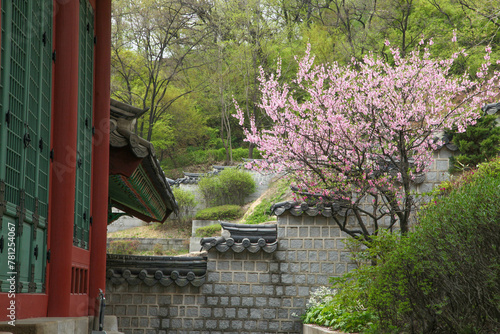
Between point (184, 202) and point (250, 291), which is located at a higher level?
point (184, 202)

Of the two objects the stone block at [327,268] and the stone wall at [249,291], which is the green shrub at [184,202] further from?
the stone block at [327,268]

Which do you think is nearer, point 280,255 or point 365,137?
point 365,137

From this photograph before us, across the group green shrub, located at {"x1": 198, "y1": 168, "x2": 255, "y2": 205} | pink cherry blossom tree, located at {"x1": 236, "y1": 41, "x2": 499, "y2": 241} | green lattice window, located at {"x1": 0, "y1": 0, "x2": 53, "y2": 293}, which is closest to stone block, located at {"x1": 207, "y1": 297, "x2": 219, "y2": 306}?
pink cherry blossom tree, located at {"x1": 236, "y1": 41, "x2": 499, "y2": 241}

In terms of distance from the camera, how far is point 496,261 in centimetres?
545

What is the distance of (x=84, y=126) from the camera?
234 inches

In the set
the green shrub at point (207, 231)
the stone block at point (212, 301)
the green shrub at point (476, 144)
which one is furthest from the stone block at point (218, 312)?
the green shrub at point (207, 231)

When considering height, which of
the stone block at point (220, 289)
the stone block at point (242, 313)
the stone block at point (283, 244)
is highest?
the stone block at point (283, 244)

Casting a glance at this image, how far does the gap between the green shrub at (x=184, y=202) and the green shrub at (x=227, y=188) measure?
0.74 meters

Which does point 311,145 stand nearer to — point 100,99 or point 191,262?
point 191,262

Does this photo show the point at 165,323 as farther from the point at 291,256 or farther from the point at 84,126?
the point at 84,126

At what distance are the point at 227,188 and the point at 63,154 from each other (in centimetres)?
2131

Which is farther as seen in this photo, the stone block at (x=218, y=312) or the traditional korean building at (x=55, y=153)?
the stone block at (x=218, y=312)

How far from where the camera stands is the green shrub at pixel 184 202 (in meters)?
25.5

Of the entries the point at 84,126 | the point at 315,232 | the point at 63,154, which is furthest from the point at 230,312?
the point at 63,154
